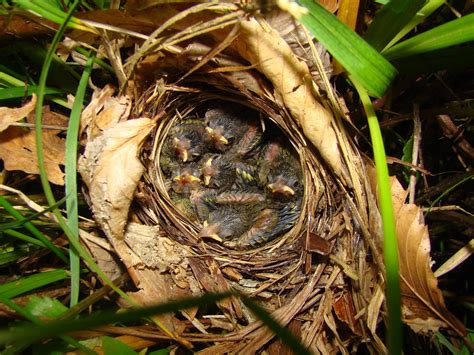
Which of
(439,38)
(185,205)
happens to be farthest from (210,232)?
(439,38)

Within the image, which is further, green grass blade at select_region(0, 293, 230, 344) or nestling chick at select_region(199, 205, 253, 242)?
nestling chick at select_region(199, 205, 253, 242)

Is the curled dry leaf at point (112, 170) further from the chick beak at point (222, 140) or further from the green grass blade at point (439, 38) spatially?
the green grass blade at point (439, 38)

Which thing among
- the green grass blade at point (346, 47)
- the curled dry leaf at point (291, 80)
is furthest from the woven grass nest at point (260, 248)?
the green grass blade at point (346, 47)

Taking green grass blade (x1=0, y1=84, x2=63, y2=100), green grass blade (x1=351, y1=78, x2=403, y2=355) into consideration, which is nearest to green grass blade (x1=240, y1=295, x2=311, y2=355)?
green grass blade (x1=351, y1=78, x2=403, y2=355)

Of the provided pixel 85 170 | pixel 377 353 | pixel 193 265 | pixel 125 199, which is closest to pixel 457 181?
pixel 377 353

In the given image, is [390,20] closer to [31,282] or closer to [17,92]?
[17,92]

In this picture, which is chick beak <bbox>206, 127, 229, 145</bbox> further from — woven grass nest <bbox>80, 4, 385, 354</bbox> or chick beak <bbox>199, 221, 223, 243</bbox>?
chick beak <bbox>199, 221, 223, 243</bbox>

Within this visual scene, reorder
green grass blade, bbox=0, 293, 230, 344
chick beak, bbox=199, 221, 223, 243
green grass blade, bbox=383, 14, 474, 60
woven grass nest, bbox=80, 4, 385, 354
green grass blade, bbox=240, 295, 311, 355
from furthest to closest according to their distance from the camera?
chick beak, bbox=199, 221, 223, 243 < woven grass nest, bbox=80, 4, 385, 354 < green grass blade, bbox=383, 14, 474, 60 < green grass blade, bbox=240, 295, 311, 355 < green grass blade, bbox=0, 293, 230, 344
